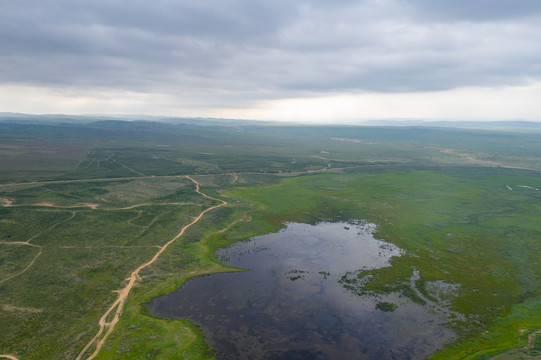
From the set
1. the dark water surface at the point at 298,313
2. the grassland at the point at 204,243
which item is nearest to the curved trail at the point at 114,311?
the grassland at the point at 204,243

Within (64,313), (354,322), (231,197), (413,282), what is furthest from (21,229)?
(413,282)

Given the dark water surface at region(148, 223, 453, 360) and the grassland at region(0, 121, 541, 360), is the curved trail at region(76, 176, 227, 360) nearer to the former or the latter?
the grassland at region(0, 121, 541, 360)

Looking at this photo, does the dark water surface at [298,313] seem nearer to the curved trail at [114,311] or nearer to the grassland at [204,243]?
the grassland at [204,243]

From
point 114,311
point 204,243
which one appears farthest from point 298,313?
point 204,243

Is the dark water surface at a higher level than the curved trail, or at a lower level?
lower

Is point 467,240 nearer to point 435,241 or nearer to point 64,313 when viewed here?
point 435,241

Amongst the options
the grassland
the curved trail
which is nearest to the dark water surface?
the grassland
